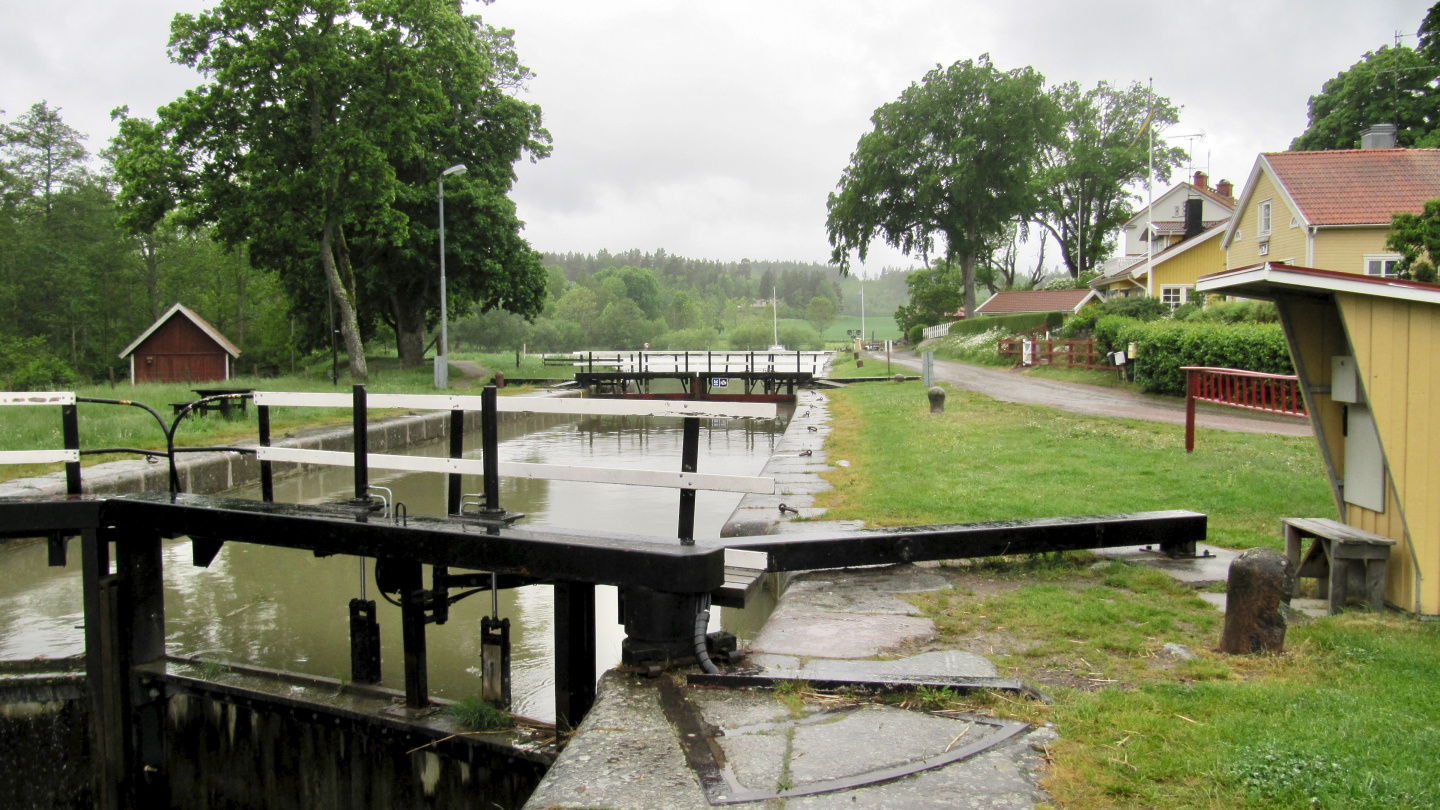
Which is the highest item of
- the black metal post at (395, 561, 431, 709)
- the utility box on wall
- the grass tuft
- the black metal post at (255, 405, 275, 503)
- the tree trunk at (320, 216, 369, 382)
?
the tree trunk at (320, 216, 369, 382)

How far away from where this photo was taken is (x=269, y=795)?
543cm

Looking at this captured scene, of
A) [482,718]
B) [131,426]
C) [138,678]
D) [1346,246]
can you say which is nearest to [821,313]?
[1346,246]

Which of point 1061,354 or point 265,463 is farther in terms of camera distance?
point 1061,354

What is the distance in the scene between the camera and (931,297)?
61.7 meters

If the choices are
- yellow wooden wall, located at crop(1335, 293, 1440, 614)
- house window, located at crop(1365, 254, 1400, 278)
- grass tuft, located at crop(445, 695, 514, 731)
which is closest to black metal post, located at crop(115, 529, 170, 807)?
grass tuft, located at crop(445, 695, 514, 731)

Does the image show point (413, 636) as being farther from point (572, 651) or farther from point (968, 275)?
point (968, 275)

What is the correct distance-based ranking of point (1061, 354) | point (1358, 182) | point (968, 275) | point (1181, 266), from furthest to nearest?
point (968, 275) < point (1181, 266) < point (1061, 354) < point (1358, 182)

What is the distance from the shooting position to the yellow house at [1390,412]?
4531mm

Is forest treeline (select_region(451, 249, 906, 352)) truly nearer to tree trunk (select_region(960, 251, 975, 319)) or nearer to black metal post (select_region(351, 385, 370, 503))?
tree trunk (select_region(960, 251, 975, 319))

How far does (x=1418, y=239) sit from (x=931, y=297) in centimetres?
4560

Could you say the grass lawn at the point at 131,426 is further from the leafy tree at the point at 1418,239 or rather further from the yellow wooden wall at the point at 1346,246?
the yellow wooden wall at the point at 1346,246

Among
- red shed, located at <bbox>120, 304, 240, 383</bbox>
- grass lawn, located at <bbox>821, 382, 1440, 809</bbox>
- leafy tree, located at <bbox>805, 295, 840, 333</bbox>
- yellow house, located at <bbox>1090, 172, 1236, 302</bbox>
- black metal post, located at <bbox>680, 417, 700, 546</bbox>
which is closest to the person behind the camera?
grass lawn, located at <bbox>821, 382, 1440, 809</bbox>

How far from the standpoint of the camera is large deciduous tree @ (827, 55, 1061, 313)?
49.9 metres

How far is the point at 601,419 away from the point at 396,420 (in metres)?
10.0
